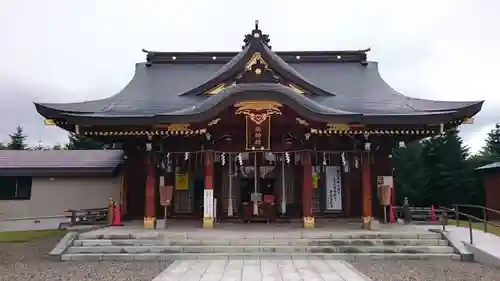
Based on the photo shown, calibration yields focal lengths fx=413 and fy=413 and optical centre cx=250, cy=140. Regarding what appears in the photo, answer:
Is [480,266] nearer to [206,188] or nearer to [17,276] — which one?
[206,188]

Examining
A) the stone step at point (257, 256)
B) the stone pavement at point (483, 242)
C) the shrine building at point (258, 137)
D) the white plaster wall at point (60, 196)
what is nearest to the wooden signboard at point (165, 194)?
the shrine building at point (258, 137)

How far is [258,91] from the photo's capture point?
36.2 ft

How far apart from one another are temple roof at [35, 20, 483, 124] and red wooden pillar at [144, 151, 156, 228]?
4.11ft

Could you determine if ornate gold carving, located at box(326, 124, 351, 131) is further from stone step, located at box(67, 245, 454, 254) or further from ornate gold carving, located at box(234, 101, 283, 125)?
stone step, located at box(67, 245, 454, 254)

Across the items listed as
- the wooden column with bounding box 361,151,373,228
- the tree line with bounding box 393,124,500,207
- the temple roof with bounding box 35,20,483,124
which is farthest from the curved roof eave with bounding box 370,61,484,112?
the tree line with bounding box 393,124,500,207

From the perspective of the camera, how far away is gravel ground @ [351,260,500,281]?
23.9ft

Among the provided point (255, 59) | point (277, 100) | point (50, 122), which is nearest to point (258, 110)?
point (277, 100)

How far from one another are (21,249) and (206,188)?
4844 millimetres

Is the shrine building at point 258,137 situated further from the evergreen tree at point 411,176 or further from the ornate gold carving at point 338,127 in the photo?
the evergreen tree at point 411,176

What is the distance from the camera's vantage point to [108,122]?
11594 millimetres

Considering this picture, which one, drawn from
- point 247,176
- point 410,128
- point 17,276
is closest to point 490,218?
point 410,128

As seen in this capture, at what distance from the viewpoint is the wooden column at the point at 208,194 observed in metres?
11.6

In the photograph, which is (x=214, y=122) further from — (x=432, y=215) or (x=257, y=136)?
(x=432, y=215)

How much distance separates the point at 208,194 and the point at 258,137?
2179 millimetres
